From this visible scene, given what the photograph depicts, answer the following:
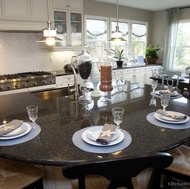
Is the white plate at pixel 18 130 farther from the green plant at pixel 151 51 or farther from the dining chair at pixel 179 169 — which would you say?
the green plant at pixel 151 51

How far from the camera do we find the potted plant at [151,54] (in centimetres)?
610

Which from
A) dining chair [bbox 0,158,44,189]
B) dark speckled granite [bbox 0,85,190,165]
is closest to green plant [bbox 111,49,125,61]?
dark speckled granite [bbox 0,85,190,165]

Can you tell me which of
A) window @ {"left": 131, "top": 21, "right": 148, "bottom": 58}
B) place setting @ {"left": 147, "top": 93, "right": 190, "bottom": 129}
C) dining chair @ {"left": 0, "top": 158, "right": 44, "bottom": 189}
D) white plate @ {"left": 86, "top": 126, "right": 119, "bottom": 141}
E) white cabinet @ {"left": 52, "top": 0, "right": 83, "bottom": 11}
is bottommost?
dining chair @ {"left": 0, "top": 158, "right": 44, "bottom": 189}

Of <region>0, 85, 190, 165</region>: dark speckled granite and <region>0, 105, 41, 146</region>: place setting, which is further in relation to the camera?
<region>0, 105, 41, 146</region>: place setting

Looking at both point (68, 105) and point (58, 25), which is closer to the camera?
point (68, 105)

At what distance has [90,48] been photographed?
514 centimetres

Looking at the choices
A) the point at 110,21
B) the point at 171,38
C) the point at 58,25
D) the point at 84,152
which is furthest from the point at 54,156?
the point at 171,38

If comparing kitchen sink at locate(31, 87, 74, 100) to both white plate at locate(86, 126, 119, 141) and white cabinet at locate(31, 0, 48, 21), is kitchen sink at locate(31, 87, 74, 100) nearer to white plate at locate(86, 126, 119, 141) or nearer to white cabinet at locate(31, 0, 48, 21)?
white plate at locate(86, 126, 119, 141)

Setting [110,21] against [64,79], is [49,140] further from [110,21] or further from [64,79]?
[110,21]

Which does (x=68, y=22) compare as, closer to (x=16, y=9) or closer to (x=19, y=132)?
(x=16, y=9)

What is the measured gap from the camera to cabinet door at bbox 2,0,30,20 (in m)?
3.31

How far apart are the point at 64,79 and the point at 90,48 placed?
1.51 m

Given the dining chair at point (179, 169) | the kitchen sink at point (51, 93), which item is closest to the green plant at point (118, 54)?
the kitchen sink at point (51, 93)

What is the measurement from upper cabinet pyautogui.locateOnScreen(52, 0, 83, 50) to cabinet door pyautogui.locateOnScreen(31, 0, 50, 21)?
9.0 inches
